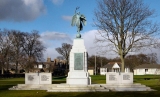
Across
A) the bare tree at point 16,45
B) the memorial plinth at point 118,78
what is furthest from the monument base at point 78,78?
the bare tree at point 16,45

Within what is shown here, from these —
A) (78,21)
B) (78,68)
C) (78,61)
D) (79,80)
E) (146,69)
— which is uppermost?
(78,21)

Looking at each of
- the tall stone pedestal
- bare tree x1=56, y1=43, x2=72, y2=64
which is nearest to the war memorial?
the tall stone pedestal

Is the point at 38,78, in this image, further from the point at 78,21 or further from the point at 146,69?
the point at 146,69

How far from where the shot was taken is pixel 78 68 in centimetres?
2295

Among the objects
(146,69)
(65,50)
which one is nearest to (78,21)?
(65,50)

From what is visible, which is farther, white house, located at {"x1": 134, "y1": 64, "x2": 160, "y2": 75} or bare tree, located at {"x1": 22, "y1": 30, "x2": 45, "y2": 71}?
white house, located at {"x1": 134, "y1": 64, "x2": 160, "y2": 75}

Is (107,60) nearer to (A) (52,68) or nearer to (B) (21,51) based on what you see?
(A) (52,68)

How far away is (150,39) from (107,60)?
88.5 meters

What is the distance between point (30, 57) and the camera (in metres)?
65.9

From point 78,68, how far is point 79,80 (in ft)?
3.76

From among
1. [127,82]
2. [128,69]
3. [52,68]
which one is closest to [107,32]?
[127,82]

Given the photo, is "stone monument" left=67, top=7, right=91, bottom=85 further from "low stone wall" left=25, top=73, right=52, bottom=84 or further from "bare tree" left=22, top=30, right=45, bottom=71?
"bare tree" left=22, top=30, right=45, bottom=71

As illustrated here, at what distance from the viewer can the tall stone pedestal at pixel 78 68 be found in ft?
74.3

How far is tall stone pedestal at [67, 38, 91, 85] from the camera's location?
2264 cm
